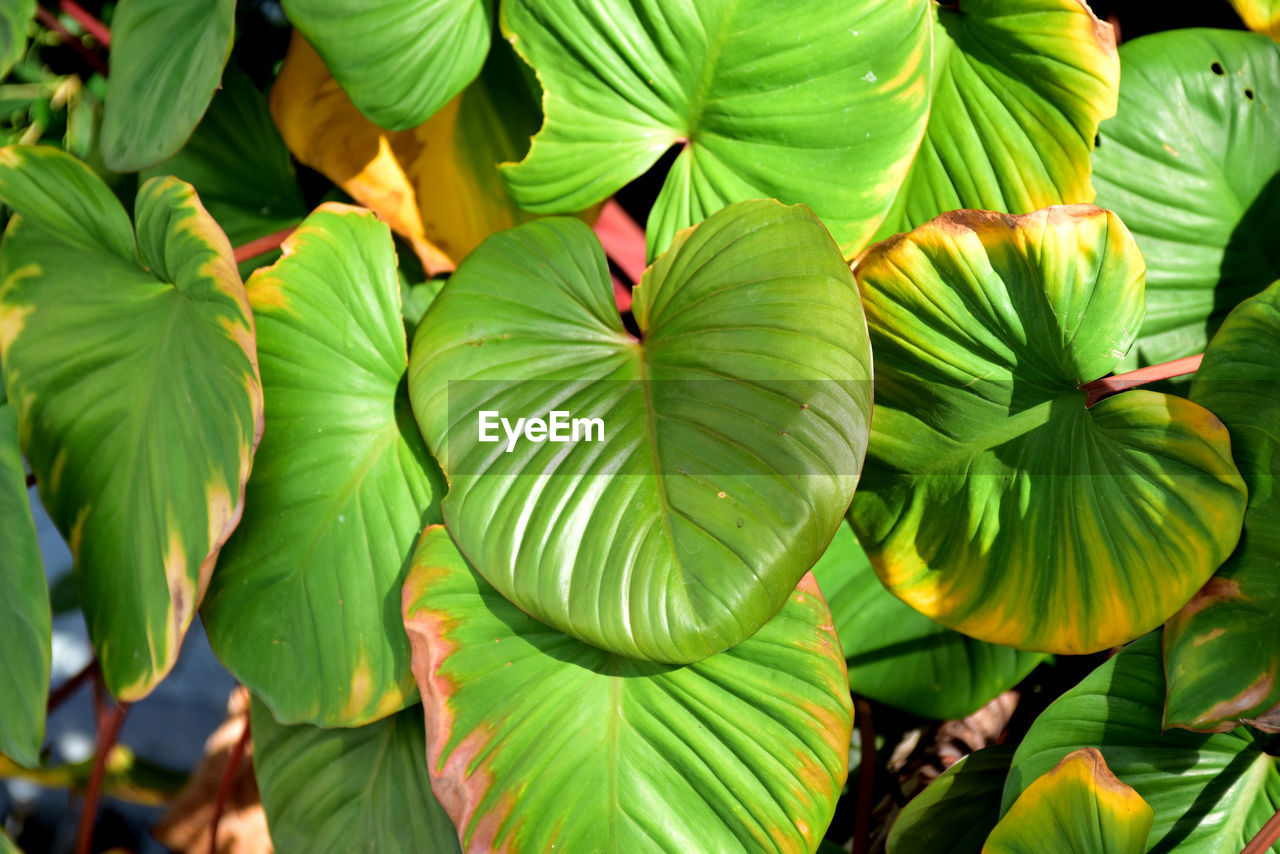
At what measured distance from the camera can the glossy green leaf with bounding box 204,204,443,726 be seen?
697mm

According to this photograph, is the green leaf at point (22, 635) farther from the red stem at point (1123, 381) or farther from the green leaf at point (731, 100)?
the red stem at point (1123, 381)

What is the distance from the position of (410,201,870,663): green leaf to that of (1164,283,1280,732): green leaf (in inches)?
11.1

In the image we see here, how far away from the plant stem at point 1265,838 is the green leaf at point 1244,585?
0.06m

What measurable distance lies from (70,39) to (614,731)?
2.93 ft

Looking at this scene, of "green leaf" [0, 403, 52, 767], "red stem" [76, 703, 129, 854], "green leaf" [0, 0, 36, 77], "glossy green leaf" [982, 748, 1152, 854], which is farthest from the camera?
"red stem" [76, 703, 129, 854]

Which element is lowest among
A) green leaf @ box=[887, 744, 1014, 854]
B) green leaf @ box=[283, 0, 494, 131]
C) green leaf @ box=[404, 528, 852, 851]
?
green leaf @ box=[887, 744, 1014, 854]

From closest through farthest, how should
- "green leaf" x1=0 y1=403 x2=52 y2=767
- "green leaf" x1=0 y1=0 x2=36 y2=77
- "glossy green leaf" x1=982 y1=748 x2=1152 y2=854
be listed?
"glossy green leaf" x1=982 y1=748 x2=1152 y2=854, "green leaf" x1=0 y1=403 x2=52 y2=767, "green leaf" x1=0 y1=0 x2=36 y2=77

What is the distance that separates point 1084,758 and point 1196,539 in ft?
0.57

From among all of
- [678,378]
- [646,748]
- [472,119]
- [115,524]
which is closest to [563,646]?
[646,748]

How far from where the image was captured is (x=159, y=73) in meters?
0.79

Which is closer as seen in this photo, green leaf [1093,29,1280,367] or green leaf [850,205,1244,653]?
green leaf [850,205,1244,653]

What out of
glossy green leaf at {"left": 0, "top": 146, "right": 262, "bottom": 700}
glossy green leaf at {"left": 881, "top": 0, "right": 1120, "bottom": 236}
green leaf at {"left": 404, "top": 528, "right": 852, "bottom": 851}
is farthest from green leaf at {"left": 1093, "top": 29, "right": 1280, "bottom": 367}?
glossy green leaf at {"left": 0, "top": 146, "right": 262, "bottom": 700}

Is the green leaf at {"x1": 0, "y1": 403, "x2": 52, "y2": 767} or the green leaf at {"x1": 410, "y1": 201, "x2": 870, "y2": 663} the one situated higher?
the green leaf at {"x1": 410, "y1": 201, "x2": 870, "y2": 663}

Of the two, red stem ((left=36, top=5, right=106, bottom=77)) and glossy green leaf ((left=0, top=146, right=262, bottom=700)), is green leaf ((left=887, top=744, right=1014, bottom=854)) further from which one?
red stem ((left=36, top=5, right=106, bottom=77))
